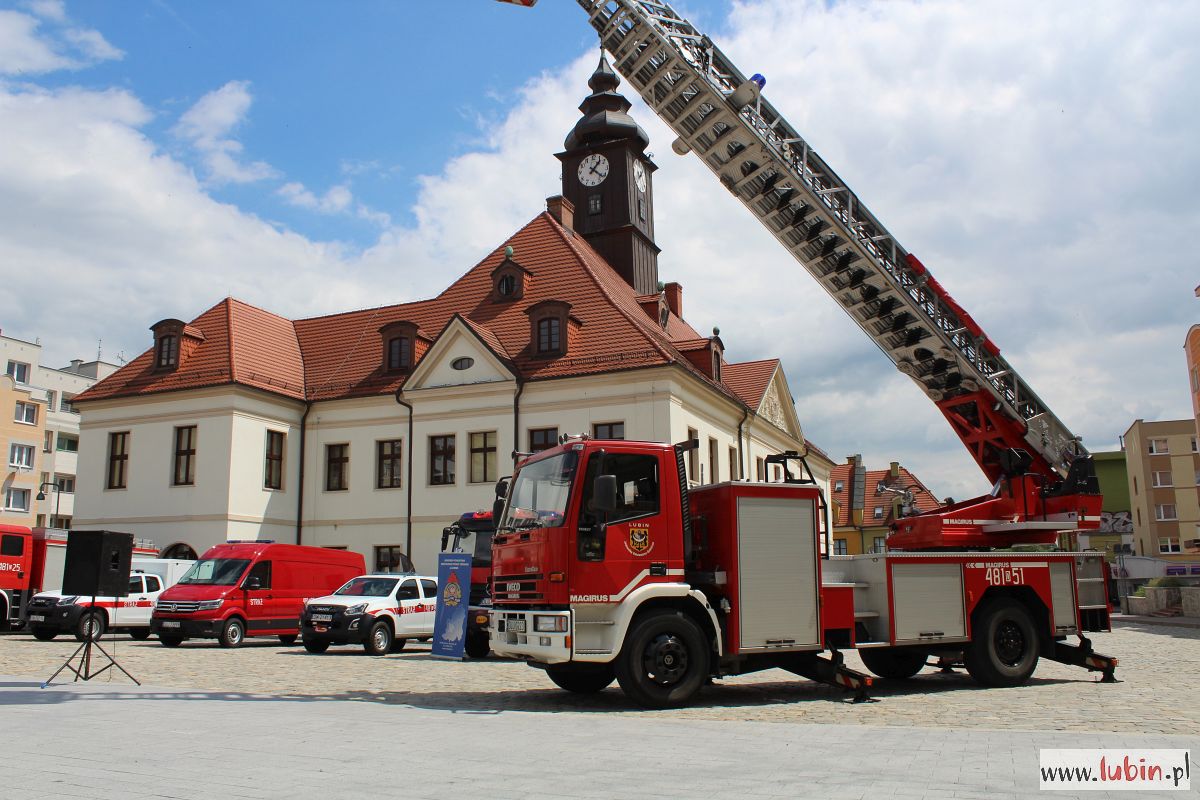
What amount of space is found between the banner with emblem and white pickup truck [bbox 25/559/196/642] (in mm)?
7282

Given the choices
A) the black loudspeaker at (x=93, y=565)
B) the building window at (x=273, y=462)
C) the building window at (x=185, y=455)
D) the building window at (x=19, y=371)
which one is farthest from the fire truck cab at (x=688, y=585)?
the building window at (x=19, y=371)

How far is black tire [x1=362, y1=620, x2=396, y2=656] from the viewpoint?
19797mm

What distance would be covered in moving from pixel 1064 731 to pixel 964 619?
12.8ft

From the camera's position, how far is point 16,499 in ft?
197

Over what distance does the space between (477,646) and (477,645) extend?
0.09 feet

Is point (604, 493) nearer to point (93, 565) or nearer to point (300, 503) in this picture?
point (93, 565)

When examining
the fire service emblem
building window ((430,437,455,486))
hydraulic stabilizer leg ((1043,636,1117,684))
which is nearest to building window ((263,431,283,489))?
building window ((430,437,455,486))

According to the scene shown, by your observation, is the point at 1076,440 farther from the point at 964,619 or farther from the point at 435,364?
the point at 435,364

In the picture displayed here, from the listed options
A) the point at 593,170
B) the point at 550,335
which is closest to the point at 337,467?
the point at 550,335

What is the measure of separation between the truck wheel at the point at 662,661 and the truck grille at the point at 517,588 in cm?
115

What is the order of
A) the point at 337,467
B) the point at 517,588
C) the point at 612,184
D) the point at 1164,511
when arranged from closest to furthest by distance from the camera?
the point at 517,588 → the point at 337,467 → the point at 612,184 → the point at 1164,511

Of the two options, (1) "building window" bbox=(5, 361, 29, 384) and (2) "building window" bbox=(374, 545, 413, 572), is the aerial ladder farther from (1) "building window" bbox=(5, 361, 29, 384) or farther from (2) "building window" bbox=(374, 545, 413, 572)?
(1) "building window" bbox=(5, 361, 29, 384)

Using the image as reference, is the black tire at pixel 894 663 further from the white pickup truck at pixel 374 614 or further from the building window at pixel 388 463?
the building window at pixel 388 463

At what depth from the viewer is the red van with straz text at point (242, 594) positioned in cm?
2125
